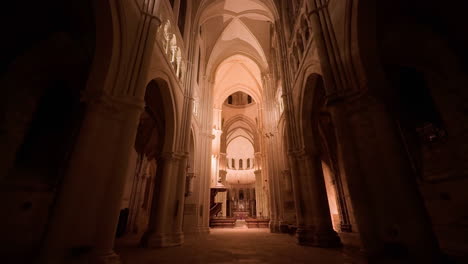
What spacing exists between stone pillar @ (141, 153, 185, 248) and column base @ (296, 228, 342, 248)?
4.13m

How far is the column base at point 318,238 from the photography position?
562cm

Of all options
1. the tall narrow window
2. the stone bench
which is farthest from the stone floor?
the stone bench

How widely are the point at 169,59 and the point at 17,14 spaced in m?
3.77

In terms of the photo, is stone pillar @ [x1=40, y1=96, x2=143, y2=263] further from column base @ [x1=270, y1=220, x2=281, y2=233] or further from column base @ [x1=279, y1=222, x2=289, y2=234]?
column base @ [x1=270, y1=220, x2=281, y2=233]

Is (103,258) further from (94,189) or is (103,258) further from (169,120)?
(169,120)

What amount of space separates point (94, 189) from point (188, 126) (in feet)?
17.8

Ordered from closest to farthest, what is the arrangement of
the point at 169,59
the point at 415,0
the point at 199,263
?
the point at 199,263
the point at 415,0
the point at 169,59

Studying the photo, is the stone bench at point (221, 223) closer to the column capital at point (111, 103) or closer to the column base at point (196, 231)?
the column base at point (196, 231)

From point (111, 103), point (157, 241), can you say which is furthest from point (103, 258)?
point (157, 241)

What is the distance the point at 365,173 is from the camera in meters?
3.45

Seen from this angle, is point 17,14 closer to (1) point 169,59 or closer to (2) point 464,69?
(1) point 169,59

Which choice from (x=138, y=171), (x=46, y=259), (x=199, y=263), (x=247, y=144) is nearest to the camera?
(x=46, y=259)

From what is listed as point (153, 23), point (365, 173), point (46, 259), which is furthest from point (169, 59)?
point (365, 173)

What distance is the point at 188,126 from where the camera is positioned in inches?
336
